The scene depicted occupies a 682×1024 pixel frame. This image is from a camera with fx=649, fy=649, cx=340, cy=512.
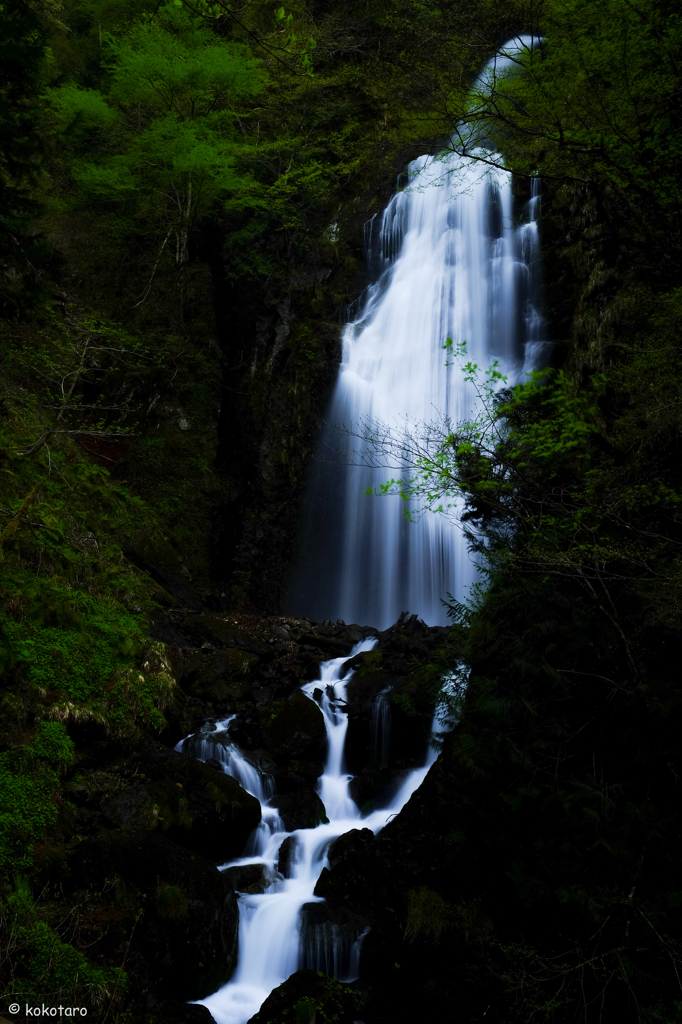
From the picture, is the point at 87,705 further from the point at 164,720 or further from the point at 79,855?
the point at 79,855

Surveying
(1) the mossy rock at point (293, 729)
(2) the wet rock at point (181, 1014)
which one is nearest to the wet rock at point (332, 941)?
(2) the wet rock at point (181, 1014)

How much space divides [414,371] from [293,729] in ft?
29.1

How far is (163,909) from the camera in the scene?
4824 mm

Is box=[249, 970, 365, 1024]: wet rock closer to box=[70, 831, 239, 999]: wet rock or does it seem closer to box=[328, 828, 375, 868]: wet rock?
box=[70, 831, 239, 999]: wet rock

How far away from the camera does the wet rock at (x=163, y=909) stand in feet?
15.2

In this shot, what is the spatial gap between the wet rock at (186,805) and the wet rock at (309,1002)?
1.60 meters

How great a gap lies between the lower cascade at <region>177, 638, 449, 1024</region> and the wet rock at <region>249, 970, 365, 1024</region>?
16.8 inches

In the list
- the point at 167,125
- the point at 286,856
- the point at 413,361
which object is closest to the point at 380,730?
the point at 286,856

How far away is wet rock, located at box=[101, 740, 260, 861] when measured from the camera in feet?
18.7

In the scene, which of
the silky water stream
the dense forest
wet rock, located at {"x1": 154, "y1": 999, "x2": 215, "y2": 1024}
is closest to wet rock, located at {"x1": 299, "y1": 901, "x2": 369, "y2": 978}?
the dense forest

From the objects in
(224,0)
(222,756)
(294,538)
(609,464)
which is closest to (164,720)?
(222,756)

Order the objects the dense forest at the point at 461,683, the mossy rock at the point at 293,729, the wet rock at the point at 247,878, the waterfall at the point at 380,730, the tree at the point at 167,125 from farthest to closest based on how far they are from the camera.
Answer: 1. the tree at the point at 167,125
2. the waterfall at the point at 380,730
3. the mossy rock at the point at 293,729
4. the wet rock at the point at 247,878
5. the dense forest at the point at 461,683

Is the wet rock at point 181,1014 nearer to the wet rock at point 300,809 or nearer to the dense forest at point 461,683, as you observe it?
the dense forest at point 461,683

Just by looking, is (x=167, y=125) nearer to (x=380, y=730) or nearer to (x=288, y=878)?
(x=380, y=730)
